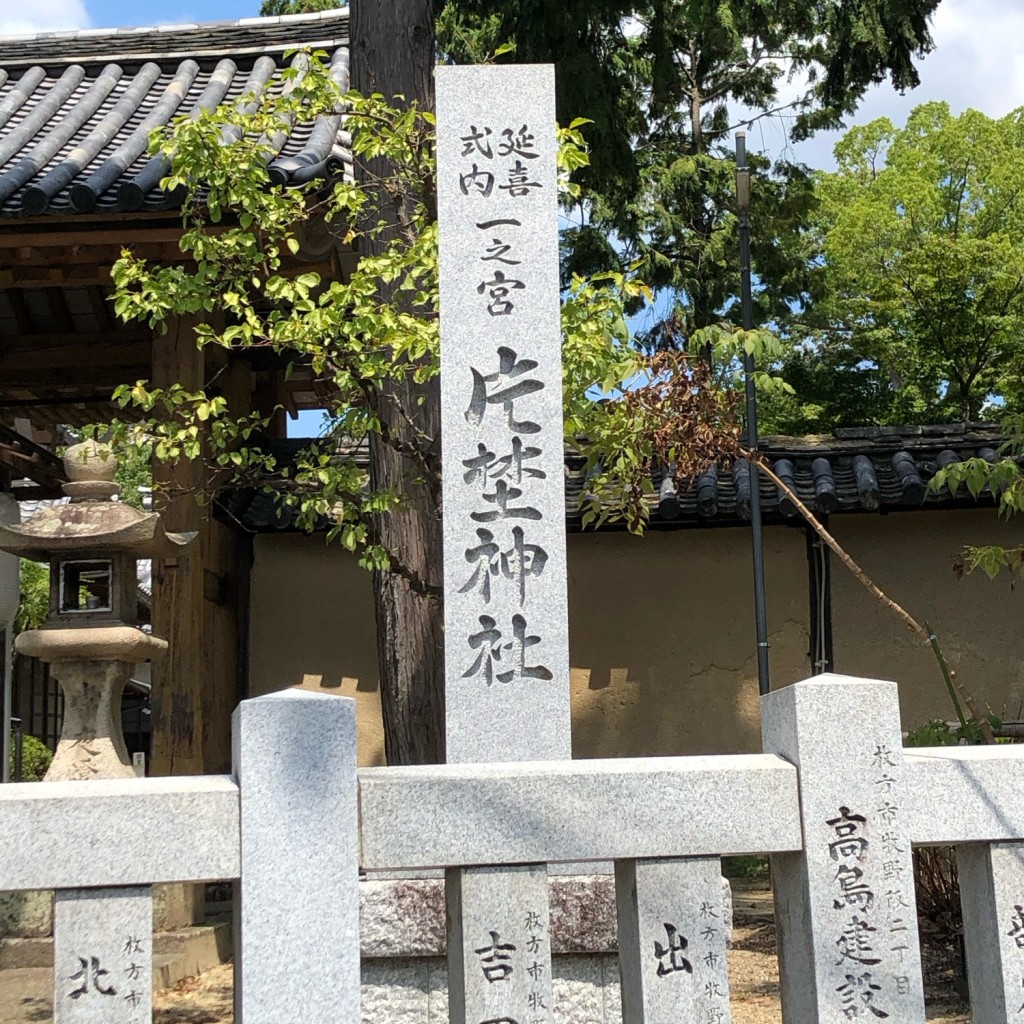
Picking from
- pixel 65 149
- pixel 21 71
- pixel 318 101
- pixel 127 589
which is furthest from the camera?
pixel 21 71

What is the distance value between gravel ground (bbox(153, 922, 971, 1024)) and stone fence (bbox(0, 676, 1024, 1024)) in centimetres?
264

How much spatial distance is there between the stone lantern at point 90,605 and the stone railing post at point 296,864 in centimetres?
370

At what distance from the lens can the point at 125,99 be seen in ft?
27.9

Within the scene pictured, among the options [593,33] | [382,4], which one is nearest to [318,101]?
[382,4]

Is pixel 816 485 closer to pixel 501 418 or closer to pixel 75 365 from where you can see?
pixel 501 418

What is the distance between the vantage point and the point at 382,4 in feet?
23.5

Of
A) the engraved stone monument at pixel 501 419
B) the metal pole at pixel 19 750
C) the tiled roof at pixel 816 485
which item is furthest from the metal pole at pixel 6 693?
the engraved stone monument at pixel 501 419

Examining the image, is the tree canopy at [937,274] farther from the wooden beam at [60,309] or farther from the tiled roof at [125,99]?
the wooden beam at [60,309]

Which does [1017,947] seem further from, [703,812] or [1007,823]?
[703,812]

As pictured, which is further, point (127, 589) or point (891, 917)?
point (127, 589)

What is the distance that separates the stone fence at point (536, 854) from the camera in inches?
121

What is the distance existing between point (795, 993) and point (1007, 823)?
0.76 meters

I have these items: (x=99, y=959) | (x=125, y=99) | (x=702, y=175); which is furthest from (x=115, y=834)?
(x=702, y=175)

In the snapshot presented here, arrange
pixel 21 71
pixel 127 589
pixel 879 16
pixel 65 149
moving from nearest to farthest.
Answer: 1. pixel 127 589
2. pixel 65 149
3. pixel 879 16
4. pixel 21 71
